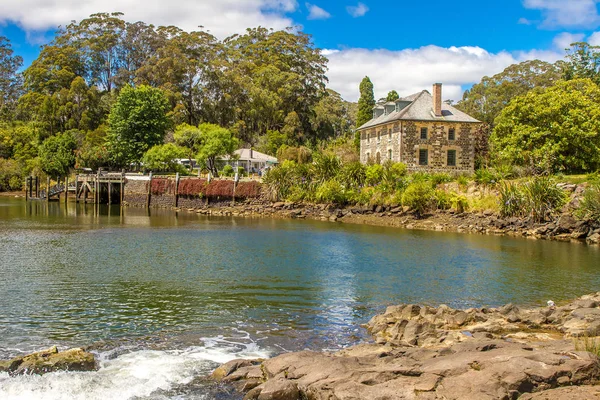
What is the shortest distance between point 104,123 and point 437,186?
61.6 meters

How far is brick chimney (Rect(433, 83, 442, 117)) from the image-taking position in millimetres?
56272

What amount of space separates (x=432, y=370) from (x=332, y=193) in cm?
4215


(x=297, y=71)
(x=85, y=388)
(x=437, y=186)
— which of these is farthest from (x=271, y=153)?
(x=85, y=388)

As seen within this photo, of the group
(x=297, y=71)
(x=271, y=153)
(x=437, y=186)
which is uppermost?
(x=297, y=71)

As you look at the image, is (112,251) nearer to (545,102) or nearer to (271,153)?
(545,102)

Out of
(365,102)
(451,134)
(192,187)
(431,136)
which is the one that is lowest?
(192,187)

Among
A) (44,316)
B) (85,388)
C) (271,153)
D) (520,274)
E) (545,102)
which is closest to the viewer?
(85,388)

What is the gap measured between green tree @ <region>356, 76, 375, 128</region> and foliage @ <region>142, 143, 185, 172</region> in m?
23.1

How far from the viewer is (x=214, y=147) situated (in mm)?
65875

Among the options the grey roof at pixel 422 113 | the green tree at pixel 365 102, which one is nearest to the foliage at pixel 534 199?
the grey roof at pixel 422 113

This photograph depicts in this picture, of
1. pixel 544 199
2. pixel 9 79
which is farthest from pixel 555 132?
pixel 9 79

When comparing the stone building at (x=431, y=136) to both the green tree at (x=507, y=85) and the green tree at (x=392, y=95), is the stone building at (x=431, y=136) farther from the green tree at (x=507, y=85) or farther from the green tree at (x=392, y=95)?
the green tree at (x=507, y=85)

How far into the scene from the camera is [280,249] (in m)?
31.5

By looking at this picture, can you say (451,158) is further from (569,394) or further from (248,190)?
(569,394)
